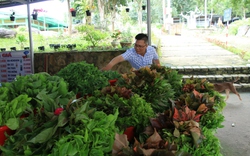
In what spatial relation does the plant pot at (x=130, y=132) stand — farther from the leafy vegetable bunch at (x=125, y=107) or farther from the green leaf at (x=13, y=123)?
the green leaf at (x=13, y=123)

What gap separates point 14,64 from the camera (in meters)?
6.18

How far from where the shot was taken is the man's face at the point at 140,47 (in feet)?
11.5

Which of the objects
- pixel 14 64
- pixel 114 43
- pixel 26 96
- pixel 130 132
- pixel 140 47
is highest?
pixel 114 43

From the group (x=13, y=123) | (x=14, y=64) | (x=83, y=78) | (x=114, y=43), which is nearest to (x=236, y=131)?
(x=83, y=78)

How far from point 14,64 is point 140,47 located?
13.3 feet

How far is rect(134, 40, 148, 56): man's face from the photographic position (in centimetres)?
350

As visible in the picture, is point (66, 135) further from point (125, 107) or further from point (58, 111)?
point (125, 107)

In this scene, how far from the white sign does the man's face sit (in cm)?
375

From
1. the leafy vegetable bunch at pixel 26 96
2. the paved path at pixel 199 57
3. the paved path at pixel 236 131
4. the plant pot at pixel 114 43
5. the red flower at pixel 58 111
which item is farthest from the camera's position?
the paved path at pixel 199 57

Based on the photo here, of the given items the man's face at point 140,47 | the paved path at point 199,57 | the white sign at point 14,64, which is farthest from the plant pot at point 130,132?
the paved path at point 199,57

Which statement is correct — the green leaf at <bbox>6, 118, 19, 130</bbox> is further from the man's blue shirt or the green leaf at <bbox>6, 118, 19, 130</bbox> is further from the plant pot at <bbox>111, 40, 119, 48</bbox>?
the plant pot at <bbox>111, 40, 119, 48</bbox>

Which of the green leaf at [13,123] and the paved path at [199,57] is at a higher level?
the paved path at [199,57]

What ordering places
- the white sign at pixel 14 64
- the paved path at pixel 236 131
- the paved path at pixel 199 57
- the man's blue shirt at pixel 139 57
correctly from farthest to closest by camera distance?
1. the paved path at pixel 199 57
2. the white sign at pixel 14 64
3. the man's blue shirt at pixel 139 57
4. the paved path at pixel 236 131

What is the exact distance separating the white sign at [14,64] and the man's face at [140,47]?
375 cm
